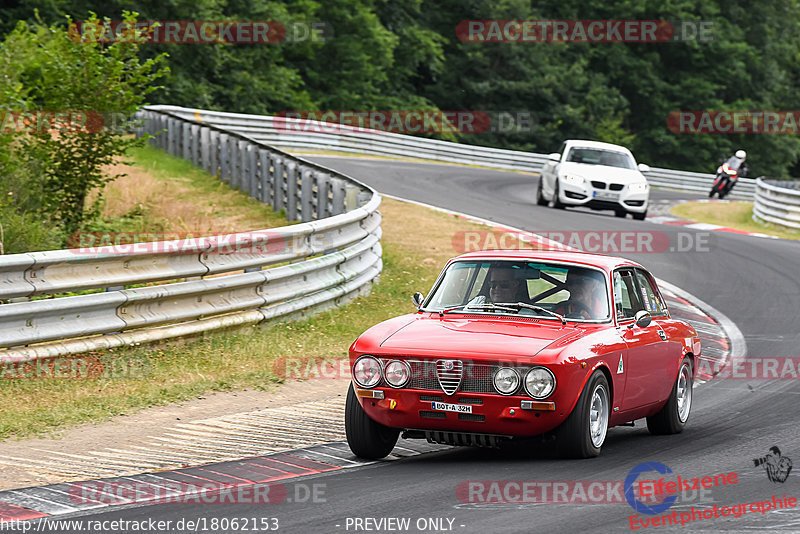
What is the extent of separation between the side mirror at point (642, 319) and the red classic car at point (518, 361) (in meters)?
0.01

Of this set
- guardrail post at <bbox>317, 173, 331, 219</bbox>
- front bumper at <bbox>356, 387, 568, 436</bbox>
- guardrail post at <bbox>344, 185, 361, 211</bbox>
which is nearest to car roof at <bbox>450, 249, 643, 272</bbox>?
front bumper at <bbox>356, 387, 568, 436</bbox>

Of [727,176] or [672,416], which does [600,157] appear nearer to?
[727,176]

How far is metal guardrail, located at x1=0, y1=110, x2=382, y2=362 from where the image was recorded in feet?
30.2

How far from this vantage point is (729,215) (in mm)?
33719

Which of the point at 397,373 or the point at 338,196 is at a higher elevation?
the point at 338,196

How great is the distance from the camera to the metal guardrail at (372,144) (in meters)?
37.2

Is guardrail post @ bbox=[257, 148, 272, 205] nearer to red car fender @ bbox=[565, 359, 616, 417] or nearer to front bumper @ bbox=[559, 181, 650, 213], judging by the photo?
front bumper @ bbox=[559, 181, 650, 213]

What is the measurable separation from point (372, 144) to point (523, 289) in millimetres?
32102

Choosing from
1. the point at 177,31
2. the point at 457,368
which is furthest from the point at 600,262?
the point at 177,31

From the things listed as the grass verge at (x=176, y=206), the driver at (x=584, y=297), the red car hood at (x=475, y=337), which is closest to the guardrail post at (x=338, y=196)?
the grass verge at (x=176, y=206)

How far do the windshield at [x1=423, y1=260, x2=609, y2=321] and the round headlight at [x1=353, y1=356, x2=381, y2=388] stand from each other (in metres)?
1.09

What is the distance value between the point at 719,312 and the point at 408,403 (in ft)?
30.9

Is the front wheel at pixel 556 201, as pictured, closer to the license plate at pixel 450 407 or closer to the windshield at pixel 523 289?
the windshield at pixel 523 289

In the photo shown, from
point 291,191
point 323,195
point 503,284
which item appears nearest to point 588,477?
point 503,284
